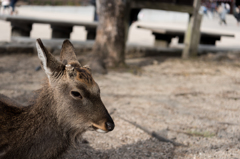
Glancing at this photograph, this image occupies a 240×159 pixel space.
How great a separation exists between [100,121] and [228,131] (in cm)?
214

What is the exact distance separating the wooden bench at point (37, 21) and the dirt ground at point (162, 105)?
5.25 ft

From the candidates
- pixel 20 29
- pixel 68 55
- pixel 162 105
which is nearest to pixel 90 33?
pixel 20 29

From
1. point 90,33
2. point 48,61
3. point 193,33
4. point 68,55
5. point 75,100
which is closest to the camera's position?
point 48,61

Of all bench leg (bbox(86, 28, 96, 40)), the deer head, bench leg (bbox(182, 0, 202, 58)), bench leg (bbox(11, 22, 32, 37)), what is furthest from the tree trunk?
bench leg (bbox(86, 28, 96, 40))

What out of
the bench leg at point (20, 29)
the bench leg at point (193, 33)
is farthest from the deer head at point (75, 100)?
the bench leg at point (20, 29)

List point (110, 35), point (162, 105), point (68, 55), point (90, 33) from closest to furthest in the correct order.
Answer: point (68, 55) < point (162, 105) < point (110, 35) < point (90, 33)

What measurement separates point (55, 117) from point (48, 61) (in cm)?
51

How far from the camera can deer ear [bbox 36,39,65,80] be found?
7.58 ft

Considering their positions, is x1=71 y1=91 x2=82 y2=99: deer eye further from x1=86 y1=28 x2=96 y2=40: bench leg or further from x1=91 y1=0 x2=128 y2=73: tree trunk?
x1=86 y1=28 x2=96 y2=40: bench leg

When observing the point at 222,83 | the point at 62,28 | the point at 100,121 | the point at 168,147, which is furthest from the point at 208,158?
the point at 62,28

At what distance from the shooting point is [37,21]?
9164 mm

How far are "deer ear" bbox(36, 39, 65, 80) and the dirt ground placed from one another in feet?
3.37

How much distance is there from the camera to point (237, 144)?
3.42m

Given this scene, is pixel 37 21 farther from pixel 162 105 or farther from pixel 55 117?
pixel 55 117
